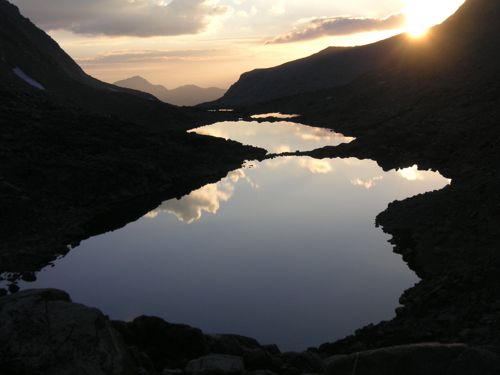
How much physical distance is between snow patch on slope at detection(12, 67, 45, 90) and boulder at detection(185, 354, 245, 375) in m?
74.9

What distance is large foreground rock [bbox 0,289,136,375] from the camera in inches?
388

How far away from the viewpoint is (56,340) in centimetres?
1015

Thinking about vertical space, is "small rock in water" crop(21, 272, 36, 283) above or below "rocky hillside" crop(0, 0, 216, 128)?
below

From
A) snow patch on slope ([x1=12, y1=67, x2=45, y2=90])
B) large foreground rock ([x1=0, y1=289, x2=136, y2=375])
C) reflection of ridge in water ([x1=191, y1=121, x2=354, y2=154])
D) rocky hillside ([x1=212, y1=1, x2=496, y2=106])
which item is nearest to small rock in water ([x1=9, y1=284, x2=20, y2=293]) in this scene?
large foreground rock ([x1=0, y1=289, x2=136, y2=375])

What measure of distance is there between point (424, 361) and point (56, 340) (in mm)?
7135

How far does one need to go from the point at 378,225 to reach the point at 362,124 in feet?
153

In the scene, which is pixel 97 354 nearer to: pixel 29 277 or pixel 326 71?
pixel 29 277

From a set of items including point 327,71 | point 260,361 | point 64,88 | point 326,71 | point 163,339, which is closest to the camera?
point 260,361

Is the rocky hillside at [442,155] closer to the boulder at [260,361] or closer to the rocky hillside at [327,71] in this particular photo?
the boulder at [260,361]

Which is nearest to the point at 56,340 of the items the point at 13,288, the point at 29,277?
the point at 13,288

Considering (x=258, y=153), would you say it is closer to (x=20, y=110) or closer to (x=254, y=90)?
(x=20, y=110)

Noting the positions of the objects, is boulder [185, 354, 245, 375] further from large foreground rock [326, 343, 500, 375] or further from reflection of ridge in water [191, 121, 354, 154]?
reflection of ridge in water [191, 121, 354, 154]

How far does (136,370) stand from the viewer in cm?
1080

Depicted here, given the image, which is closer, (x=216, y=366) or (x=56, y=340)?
(x=56, y=340)
